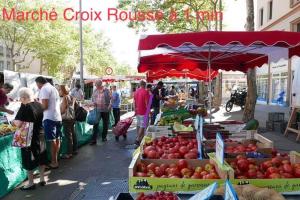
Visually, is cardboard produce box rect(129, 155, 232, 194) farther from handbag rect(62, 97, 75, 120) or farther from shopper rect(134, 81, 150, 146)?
shopper rect(134, 81, 150, 146)

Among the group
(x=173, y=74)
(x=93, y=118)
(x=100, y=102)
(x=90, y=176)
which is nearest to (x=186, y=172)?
(x=90, y=176)

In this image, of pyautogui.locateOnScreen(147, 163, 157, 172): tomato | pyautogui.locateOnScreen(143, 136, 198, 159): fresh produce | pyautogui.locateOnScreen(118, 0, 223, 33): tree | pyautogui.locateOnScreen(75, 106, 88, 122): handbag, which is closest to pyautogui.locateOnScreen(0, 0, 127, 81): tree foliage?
pyautogui.locateOnScreen(118, 0, 223, 33): tree

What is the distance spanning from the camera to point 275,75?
31.3m

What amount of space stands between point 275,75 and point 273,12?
198 inches

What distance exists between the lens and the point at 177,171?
4.09 m

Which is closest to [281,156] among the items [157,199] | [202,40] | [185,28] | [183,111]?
[202,40]

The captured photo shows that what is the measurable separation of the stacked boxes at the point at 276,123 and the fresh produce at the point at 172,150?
9.07 meters

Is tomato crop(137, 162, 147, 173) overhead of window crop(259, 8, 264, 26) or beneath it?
beneath

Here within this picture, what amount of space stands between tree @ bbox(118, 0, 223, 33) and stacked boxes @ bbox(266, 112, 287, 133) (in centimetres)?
1182

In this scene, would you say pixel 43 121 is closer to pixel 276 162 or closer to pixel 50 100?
pixel 50 100

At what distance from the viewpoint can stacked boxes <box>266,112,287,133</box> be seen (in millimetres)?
13695

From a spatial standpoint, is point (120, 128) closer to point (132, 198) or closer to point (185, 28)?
point (132, 198)

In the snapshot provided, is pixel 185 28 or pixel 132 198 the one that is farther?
pixel 185 28

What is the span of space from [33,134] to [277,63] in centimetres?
2567
